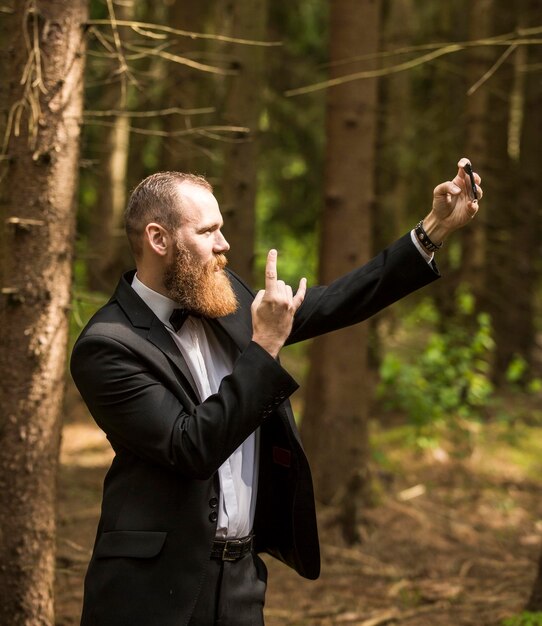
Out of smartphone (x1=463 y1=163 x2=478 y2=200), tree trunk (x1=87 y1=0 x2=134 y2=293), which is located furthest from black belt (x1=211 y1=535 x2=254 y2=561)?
tree trunk (x1=87 y1=0 x2=134 y2=293)

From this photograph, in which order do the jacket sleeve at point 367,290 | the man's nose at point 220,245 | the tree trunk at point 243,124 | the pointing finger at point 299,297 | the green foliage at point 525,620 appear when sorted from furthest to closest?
the tree trunk at point 243,124
the green foliage at point 525,620
the jacket sleeve at point 367,290
the man's nose at point 220,245
the pointing finger at point 299,297

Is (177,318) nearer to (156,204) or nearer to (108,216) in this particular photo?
(156,204)

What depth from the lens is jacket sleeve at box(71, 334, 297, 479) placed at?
2869 mm

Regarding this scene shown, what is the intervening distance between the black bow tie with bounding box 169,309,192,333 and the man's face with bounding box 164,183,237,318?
0.06 m

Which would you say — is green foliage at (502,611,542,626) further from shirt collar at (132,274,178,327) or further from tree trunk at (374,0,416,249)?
tree trunk at (374,0,416,249)

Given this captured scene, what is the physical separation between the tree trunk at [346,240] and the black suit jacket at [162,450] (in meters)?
4.83

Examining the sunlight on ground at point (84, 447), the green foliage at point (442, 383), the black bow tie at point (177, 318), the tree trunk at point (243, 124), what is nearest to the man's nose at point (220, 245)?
the black bow tie at point (177, 318)

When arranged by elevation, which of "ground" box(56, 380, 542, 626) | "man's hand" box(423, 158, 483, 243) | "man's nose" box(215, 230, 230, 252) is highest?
"man's hand" box(423, 158, 483, 243)

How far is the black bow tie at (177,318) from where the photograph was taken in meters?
3.29

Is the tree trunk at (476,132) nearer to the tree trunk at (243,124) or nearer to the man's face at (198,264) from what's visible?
the tree trunk at (243,124)

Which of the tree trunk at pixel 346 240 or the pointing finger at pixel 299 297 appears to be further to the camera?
the tree trunk at pixel 346 240

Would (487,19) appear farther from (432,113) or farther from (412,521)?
(412,521)

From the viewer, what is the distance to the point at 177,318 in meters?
3.29

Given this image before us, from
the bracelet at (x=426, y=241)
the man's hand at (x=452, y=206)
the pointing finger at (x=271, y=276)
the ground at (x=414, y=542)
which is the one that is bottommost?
the ground at (x=414, y=542)
